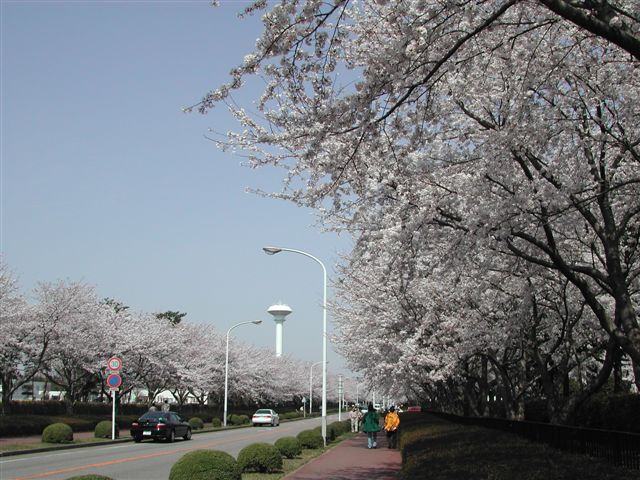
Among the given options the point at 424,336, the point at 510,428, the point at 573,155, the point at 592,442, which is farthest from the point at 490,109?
the point at 424,336

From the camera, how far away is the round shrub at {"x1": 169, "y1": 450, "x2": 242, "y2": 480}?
34.5 ft

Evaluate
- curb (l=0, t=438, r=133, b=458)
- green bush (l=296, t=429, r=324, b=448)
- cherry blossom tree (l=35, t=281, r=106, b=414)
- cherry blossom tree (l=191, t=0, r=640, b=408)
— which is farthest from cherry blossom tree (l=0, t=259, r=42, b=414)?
cherry blossom tree (l=191, t=0, r=640, b=408)

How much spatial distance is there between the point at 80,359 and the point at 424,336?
2963 centimetres

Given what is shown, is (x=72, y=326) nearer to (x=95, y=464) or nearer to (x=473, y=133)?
(x=95, y=464)

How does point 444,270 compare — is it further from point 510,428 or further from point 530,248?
point 510,428

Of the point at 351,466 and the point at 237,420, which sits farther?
the point at 237,420

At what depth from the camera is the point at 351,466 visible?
1944 centimetres

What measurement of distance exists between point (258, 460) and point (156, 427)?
1665 centimetres

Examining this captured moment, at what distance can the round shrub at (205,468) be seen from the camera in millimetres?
10523

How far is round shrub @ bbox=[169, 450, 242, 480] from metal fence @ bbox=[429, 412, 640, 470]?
17.7ft

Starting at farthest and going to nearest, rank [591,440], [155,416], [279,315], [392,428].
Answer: [279,315], [155,416], [392,428], [591,440]

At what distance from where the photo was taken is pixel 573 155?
11.4 metres

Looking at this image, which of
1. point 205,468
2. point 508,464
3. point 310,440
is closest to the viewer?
point 508,464

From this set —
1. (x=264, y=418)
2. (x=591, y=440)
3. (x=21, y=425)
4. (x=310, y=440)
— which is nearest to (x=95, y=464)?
(x=310, y=440)
